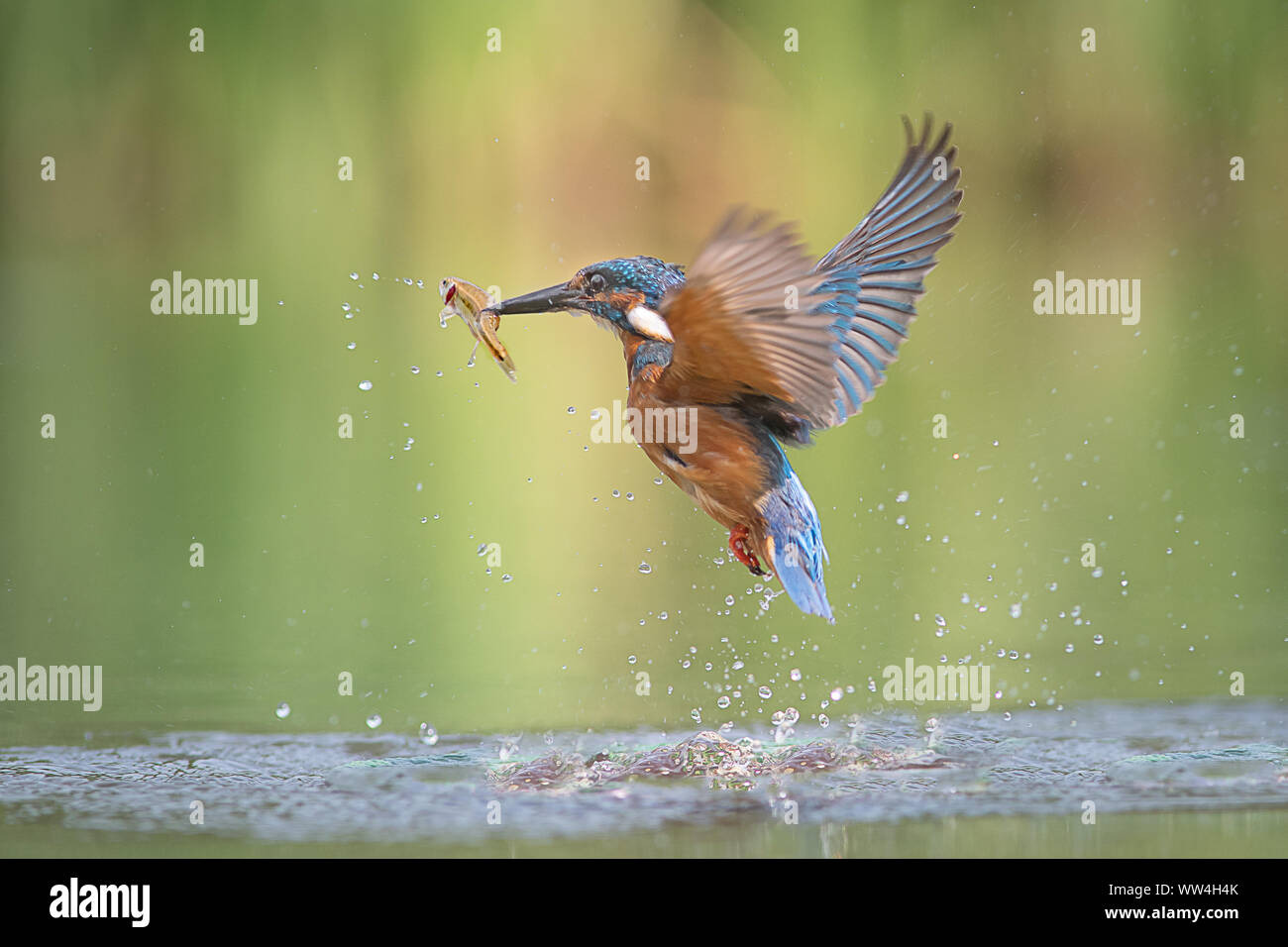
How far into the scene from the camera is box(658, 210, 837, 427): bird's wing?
2.69 meters

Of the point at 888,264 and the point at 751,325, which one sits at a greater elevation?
the point at 888,264

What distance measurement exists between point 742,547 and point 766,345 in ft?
1.88

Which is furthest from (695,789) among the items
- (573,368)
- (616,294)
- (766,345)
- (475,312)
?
(573,368)

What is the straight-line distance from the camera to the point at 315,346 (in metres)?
7.78

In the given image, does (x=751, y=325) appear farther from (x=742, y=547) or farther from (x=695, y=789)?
(x=695, y=789)

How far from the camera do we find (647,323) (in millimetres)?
3146

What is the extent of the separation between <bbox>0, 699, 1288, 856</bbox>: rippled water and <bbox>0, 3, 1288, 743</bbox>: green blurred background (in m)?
0.21

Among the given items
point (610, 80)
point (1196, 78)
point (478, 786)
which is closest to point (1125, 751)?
point (478, 786)

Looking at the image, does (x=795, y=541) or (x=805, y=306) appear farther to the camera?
(x=795, y=541)

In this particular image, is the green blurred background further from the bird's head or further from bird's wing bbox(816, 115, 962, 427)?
the bird's head

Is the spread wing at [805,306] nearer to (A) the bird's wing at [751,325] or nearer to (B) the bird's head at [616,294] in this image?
(A) the bird's wing at [751,325]

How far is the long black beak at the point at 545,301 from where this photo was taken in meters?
3.30

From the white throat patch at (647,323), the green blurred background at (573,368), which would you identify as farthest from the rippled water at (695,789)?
the white throat patch at (647,323)

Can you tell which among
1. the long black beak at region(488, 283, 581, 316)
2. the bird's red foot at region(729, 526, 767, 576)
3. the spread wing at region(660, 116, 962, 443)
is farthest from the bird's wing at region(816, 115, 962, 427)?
the long black beak at region(488, 283, 581, 316)
